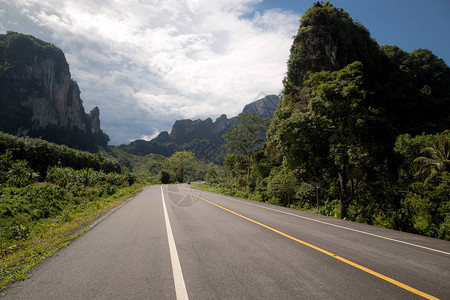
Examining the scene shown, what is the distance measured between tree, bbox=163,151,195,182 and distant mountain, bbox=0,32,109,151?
258 ft

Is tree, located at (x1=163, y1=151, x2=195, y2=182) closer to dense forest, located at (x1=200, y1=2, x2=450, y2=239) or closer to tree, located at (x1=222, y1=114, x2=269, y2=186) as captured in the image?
dense forest, located at (x1=200, y1=2, x2=450, y2=239)

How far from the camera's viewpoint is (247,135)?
33.0 m

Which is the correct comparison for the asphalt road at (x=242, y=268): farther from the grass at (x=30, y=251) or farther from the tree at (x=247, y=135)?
the tree at (x=247, y=135)

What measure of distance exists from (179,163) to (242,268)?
76.3 m

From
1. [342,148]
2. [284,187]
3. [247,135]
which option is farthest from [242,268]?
[247,135]

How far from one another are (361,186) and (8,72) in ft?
535

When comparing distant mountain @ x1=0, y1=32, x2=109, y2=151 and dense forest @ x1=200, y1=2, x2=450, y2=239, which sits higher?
distant mountain @ x1=0, y1=32, x2=109, y2=151

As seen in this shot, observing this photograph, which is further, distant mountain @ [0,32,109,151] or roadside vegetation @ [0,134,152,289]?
distant mountain @ [0,32,109,151]

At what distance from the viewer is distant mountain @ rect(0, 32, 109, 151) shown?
107 metres

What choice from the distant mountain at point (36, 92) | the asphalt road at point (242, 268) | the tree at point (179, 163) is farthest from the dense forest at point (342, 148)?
the distant mountain at point (36, 92)

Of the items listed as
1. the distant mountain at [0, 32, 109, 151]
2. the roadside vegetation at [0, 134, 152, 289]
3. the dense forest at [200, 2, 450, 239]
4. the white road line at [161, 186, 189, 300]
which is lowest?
the roadside vegetation at [0, 134, 152, 289]

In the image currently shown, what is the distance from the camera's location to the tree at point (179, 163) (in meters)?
76.6

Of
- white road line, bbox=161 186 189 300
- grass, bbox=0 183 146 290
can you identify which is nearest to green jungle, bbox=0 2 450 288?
grass, bbox=0 183 146 290

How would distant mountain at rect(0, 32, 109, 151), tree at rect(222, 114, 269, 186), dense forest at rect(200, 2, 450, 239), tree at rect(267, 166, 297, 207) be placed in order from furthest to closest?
1. distant mountain at rect(0, 32, 109, 151)
2. tree at rect(222, 114, 269, 186)
3. tree at rect(267, 166, 297, 207)
4. dense forest at rect(200, 2, 450, 239)
